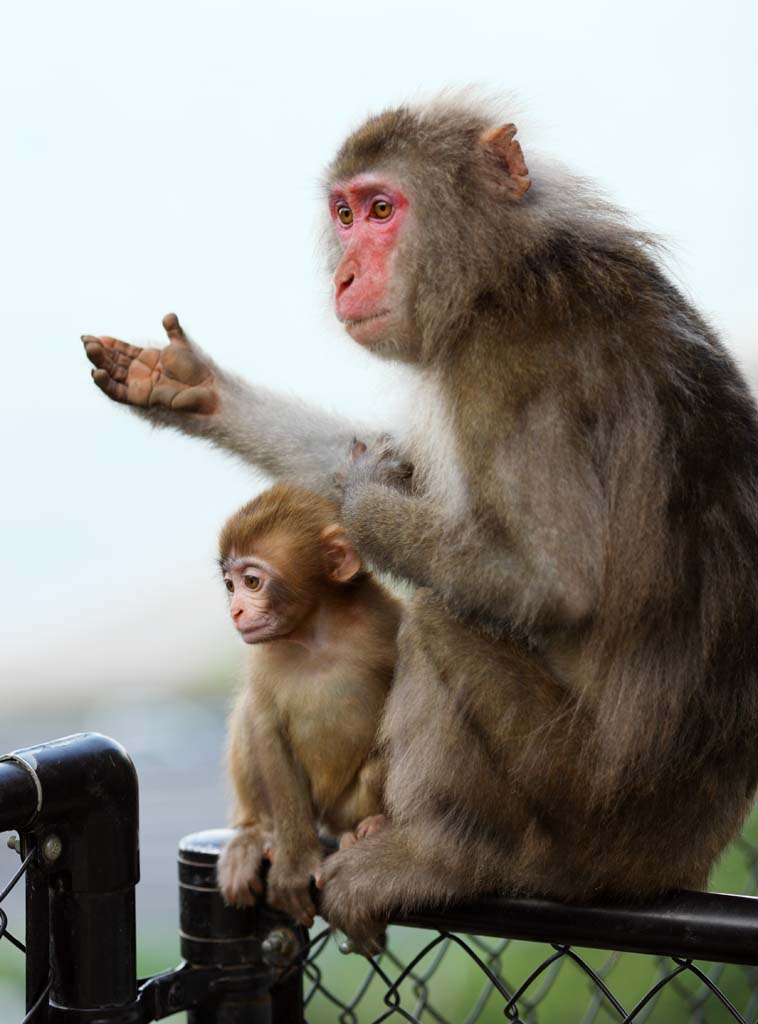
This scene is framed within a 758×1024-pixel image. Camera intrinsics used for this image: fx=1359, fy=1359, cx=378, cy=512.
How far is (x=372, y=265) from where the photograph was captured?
9.71 feet

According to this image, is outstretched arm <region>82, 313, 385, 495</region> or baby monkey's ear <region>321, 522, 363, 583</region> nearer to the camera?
baby monkey's ear <region>321, 522, 363, 583</region>

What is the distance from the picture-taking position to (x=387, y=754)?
8.91ft

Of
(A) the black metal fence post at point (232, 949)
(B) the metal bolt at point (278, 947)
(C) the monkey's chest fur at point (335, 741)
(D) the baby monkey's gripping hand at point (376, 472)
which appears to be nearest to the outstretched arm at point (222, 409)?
(D) the baby monkey's gripping hand at point (376, 472)

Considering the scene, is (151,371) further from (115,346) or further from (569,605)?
(569,605)

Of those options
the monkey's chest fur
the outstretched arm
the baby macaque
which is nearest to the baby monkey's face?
the baby macaque

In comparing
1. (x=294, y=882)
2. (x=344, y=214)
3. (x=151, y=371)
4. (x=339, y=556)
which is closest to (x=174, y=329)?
(x=151, y=371)

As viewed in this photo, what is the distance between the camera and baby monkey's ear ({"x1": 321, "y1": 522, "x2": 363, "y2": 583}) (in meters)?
2.88

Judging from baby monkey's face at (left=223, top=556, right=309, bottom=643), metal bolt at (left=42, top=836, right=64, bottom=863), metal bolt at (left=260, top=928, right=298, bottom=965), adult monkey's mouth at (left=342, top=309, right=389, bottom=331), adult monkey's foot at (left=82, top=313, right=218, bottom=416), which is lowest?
metal bolt at (left=260, top=928, right=298, bottom=965)

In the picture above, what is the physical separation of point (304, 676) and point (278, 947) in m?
0.62

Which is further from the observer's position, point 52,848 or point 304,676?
point 304,676

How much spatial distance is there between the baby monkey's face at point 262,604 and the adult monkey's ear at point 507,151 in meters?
0.96

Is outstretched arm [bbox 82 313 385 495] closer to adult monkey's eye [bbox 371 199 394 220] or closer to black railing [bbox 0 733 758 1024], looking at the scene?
adult monkey's eye [bbox 371 199 394 220]

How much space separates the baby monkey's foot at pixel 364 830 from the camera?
8.95 feet

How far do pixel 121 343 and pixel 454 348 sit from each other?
0.94 metres
